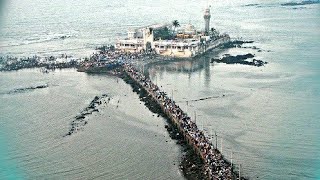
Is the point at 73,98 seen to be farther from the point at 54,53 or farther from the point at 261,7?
the point at 261,7

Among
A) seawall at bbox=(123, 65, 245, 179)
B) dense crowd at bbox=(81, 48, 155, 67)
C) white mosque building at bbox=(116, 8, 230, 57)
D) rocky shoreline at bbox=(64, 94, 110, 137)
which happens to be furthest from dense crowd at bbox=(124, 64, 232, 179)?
white mosque building at bbox=(116, 8, 230, 57)

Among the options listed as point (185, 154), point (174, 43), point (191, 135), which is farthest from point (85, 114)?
point (174, 43)

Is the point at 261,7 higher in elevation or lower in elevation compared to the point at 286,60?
higher

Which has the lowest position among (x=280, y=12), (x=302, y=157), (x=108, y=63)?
(x=302, y=157)

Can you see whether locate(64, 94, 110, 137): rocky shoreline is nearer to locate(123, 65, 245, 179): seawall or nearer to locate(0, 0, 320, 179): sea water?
locate(0, 0, 320, 179): sea water

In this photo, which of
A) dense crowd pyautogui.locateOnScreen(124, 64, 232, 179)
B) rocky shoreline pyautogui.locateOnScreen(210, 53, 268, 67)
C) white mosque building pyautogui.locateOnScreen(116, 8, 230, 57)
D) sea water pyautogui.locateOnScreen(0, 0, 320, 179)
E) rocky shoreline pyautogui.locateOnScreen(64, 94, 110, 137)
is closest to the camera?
dense crowd pyautogui.locateOnScreen(124, 64, 232, 179)

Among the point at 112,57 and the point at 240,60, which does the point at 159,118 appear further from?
the point at 240,60

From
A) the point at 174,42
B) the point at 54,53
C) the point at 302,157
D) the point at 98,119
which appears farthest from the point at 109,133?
the point at 54,53
